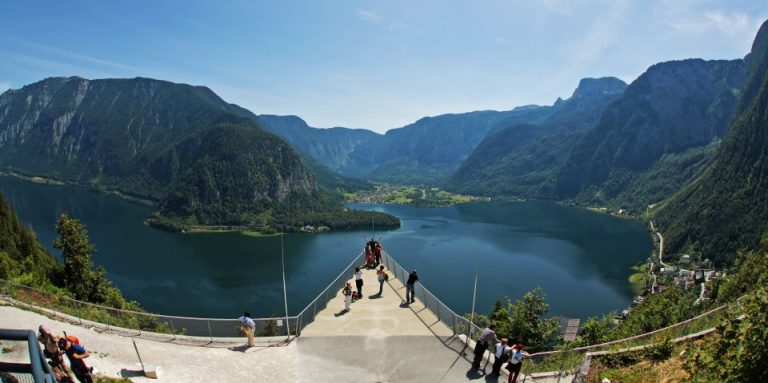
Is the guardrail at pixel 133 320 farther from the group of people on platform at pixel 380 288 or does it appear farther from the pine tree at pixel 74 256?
the pine tree at pixel 74 256

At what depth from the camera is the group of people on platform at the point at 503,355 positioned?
13539 mm

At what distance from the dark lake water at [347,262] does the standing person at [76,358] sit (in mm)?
46809

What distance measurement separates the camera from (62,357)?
11664 millimetres

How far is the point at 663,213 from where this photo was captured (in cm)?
19212

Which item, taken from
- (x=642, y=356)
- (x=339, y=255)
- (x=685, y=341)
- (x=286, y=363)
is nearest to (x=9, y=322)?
(x=286, y=363)

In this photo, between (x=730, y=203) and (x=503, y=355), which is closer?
(x=503, y=355)

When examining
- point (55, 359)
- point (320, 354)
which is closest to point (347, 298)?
point (320, 354)

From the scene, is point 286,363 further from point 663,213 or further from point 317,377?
point 663,213

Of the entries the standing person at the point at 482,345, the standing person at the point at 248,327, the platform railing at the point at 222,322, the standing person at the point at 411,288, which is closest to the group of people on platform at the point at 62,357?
the platform railing at the point at 222,322

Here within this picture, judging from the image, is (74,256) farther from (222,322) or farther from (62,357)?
(62,357)

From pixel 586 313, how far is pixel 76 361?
88.0m

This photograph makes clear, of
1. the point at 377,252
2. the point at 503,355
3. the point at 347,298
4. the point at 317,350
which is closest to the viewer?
the point at 503,355

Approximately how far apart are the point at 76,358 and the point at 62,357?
0.32 m

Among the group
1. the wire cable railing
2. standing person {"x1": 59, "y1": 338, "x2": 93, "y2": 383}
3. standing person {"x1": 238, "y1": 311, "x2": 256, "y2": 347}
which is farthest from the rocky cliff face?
standing person {"x1": 59, "y1": 338, "x2": 93, "y2": 383}
